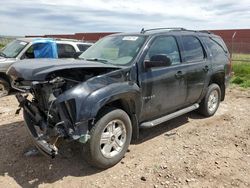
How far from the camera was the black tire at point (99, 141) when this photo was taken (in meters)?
4.07

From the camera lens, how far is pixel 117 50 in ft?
17.3

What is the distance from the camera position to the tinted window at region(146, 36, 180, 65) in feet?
17.0

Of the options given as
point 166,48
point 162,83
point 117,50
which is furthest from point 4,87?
point 162,83

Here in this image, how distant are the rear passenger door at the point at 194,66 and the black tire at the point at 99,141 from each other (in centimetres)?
196

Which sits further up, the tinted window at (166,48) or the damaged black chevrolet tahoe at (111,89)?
the tinted window at (166,48)

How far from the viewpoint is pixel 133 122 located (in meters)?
4.79

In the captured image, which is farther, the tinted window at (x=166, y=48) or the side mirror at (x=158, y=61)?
the tinted window at (x=166, y=48)

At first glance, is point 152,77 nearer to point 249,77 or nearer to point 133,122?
point 133,122

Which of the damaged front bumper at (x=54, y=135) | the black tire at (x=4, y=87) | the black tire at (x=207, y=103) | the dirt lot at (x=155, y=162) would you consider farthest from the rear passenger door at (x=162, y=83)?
the black tire at (x=4, y=87)

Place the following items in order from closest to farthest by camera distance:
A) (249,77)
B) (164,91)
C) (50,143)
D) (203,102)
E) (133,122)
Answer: (50,143) < (133,122) < (164,91) < (203,102) < (249,77)

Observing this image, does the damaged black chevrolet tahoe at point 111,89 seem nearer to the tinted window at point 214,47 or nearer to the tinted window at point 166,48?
the tinted window at point 166,48

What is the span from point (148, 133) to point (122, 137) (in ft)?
4.42

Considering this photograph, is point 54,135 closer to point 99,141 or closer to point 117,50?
point 99,141

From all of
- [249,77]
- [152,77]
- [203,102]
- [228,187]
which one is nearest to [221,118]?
[203,102]
